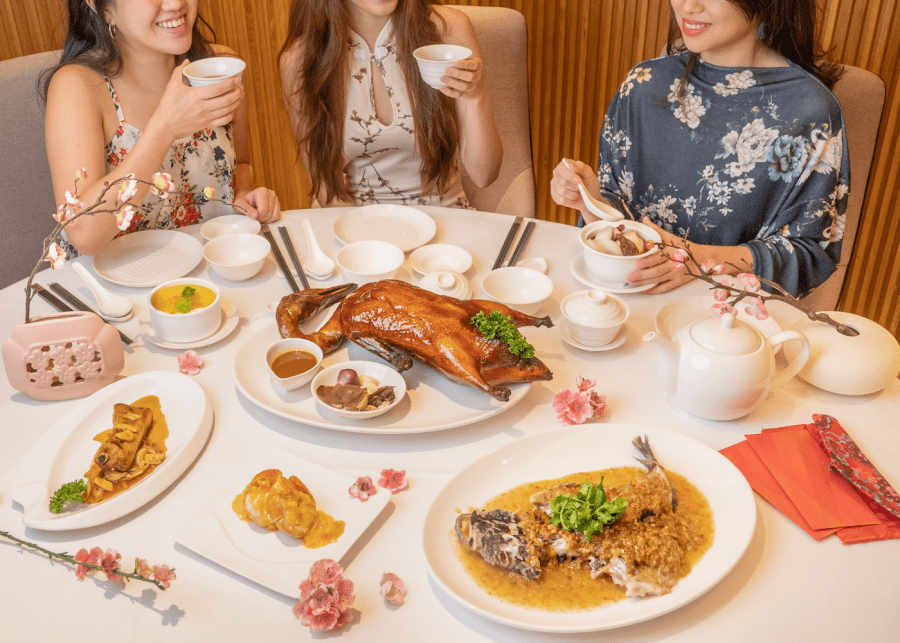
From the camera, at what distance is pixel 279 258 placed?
6.37ft

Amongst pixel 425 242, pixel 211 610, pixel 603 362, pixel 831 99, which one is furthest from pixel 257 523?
pixel 831 99

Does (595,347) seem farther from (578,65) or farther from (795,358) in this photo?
(578,65)

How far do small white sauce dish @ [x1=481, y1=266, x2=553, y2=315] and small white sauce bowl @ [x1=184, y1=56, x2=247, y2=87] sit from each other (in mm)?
808

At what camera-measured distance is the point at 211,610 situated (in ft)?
3.43

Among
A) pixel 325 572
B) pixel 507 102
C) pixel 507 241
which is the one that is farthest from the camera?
pixel 507 102

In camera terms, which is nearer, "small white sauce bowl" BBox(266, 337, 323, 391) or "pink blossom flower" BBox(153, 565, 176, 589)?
"pink blossom flower" BBox(153, 565, 176, 589)

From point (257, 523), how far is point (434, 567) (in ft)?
1.00

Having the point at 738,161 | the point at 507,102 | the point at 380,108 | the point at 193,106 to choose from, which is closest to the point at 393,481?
the point at 193,106

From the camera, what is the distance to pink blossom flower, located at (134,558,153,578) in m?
1.05

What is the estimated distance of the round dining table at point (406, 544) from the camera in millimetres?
1022

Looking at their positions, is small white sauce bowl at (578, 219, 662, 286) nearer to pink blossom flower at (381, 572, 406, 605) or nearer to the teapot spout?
the teapot spout

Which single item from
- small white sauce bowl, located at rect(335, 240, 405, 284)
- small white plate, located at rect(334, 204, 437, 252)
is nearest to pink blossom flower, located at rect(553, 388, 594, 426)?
small white sauce bowl, located at rect(335, 240, 405, 284)

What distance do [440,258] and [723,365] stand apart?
870 millimetres

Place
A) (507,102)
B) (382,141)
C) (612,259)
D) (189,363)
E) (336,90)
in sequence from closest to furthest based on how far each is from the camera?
(189,363), (612,259), (336,90), (382,141), (507,102)
